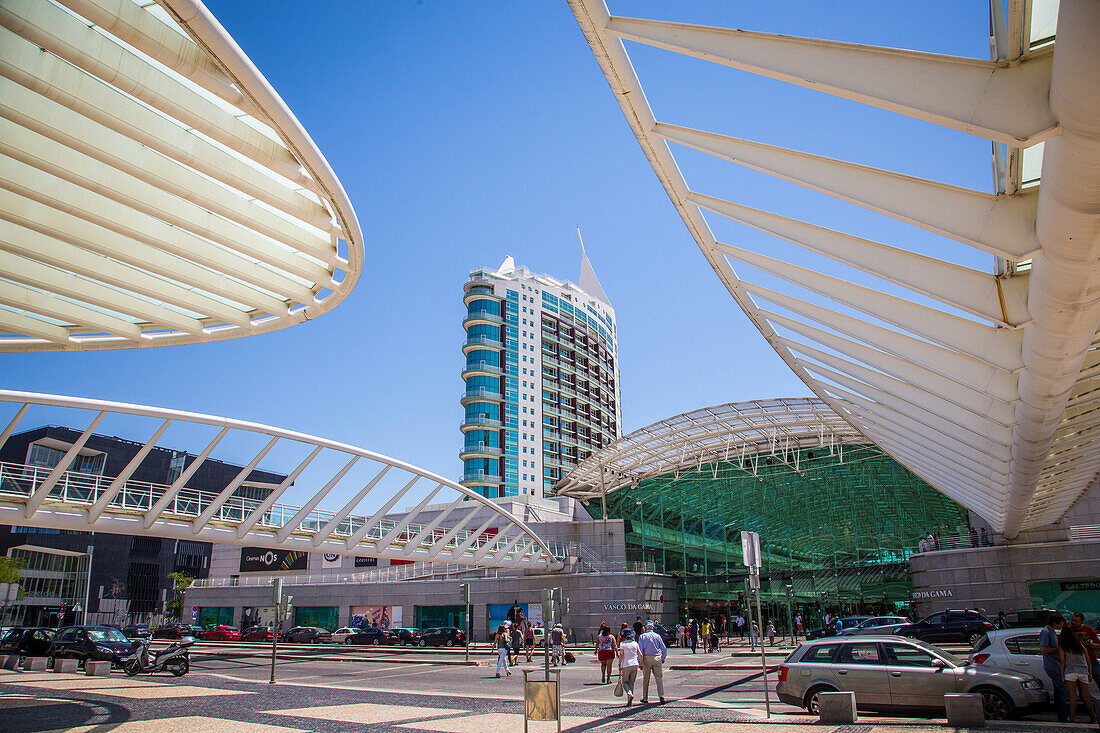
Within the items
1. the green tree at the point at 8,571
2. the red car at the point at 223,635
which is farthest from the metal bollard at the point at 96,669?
the green tree at the point at 8,571

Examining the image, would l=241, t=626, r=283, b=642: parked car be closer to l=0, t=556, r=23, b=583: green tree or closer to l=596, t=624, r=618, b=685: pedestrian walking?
l=0, t=556, r=23, b=583: green tree

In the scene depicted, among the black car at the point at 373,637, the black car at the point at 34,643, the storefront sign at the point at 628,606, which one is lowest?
the black car at the point at 373,637

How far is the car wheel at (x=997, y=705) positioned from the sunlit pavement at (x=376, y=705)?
1.20ft

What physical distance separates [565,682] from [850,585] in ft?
101

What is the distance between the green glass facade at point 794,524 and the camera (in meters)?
43.5

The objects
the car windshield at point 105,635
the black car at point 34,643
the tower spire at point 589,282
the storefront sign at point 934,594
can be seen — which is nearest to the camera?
the car windshield at point 105,635

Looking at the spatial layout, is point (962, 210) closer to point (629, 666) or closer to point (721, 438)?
point (629, 666)

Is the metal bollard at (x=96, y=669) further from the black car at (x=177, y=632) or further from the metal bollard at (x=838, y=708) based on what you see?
the black car at (x=177, y=632)

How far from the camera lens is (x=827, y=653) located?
476 inches

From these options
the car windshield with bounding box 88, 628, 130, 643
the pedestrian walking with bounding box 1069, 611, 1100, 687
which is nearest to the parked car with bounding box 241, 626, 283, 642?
the car windshield with bounding box 88, 628, 130, 643

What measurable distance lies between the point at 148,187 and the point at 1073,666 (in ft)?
54.6

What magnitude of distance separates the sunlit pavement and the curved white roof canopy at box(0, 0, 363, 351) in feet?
27.3

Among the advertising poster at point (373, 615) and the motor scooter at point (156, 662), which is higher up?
the motor scooter at point (156, 662)

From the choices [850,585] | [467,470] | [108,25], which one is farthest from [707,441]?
[467,470]
